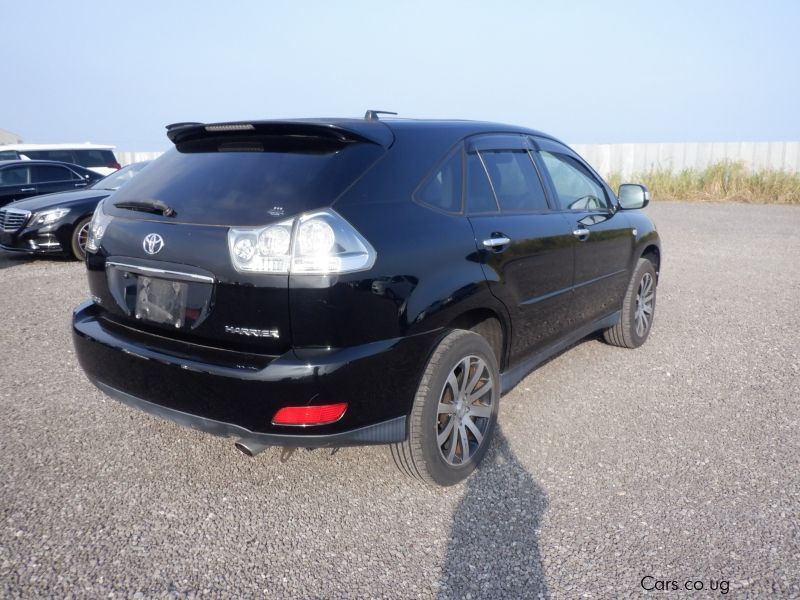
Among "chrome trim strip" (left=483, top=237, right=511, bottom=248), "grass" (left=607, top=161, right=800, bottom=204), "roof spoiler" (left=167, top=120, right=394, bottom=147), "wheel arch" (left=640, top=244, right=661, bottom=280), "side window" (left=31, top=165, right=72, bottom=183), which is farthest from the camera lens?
"grass" (left=607, top=161, right=800, bottom=204)

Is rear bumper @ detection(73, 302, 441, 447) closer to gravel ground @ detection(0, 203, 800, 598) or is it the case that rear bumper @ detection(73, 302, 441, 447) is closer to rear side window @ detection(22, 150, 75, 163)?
gravel ground @ detection(0, 203, 800, 598)

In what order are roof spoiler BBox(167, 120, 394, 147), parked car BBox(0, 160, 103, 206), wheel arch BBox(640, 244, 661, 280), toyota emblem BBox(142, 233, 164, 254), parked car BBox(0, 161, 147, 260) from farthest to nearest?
1. parked car BBox(0, 160, 103, 206)
2. parked car BBox(0, 161, 147, 260)
3. wheel arch BBox(640, 244, 661, 280)
4. roof spoiler BBox(167, 120, 394, 147)
5. toyota emblem BBox(142, 233, 164, 254)

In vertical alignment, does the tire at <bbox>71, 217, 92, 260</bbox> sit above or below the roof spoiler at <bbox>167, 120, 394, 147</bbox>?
below

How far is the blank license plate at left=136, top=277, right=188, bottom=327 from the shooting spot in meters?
2.70

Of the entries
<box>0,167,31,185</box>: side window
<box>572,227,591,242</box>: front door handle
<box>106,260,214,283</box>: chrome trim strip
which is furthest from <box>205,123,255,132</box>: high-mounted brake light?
<box>0,167,31,185</box>: side window

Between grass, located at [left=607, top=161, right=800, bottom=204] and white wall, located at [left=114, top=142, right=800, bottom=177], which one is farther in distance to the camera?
white wall, located at [left=114, top=142, right=800, bottom=177]

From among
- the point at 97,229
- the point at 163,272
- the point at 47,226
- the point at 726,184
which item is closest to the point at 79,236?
the point at 47,226

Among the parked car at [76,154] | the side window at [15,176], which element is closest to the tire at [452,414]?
the side window at [15,176]

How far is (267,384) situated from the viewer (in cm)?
249

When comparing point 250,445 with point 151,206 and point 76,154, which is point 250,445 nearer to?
point 151,206

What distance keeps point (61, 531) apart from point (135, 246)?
48.7 inches

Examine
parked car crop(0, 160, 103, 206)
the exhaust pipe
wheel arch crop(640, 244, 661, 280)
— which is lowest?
the exhaust pipe

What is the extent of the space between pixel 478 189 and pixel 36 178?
443 inches

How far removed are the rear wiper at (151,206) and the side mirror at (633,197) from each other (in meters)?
3.49
